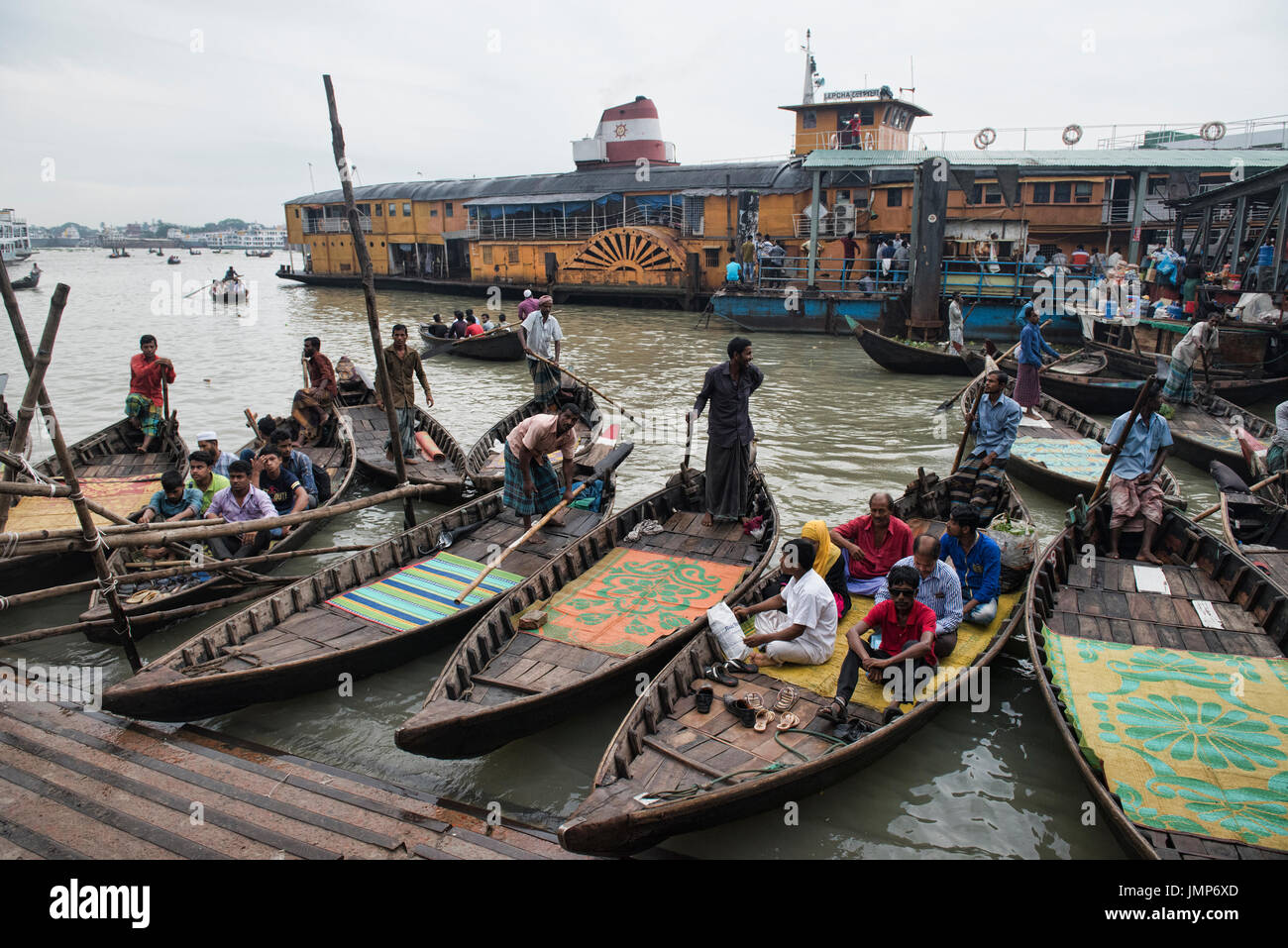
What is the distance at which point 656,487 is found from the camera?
1194 cm

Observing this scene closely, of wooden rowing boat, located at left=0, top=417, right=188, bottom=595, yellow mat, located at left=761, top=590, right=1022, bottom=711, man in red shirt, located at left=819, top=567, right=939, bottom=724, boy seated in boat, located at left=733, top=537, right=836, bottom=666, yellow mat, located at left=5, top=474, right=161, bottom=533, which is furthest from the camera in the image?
yellow mat, located at left=5, top=474, right=161, bottom=533

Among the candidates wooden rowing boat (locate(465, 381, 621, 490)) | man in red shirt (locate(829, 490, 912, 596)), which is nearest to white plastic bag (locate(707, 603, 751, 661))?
man in red shirt (locate(829, 490, 912, 596))

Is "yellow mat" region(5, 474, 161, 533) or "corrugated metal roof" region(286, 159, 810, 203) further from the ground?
"corrugated metal roof" region(286, 159, 810, 203)

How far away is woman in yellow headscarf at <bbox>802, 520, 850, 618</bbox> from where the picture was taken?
6.23m

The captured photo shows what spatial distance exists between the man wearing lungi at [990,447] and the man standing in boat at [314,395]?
8971 millimetres

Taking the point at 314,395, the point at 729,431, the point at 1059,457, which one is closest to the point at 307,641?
the point at 729,431

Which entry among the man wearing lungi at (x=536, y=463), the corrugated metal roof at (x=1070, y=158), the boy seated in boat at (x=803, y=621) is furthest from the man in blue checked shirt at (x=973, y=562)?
the corrugated metal roof at (x=1070, y=158)

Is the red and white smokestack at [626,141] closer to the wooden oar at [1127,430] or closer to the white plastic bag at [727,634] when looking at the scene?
the wooden oar at [1127,430]

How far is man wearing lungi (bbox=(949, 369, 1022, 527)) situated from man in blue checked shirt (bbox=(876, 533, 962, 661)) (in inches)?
101

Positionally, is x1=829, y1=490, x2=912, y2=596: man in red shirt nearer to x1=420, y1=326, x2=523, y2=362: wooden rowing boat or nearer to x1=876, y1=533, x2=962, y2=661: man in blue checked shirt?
x1=876, y1=533, x2=962, y2=661: man in blue checked shirt

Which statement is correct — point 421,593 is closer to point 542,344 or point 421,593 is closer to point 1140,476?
point 542,344

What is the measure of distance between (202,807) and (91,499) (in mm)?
6017

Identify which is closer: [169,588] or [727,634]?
[727,634]
